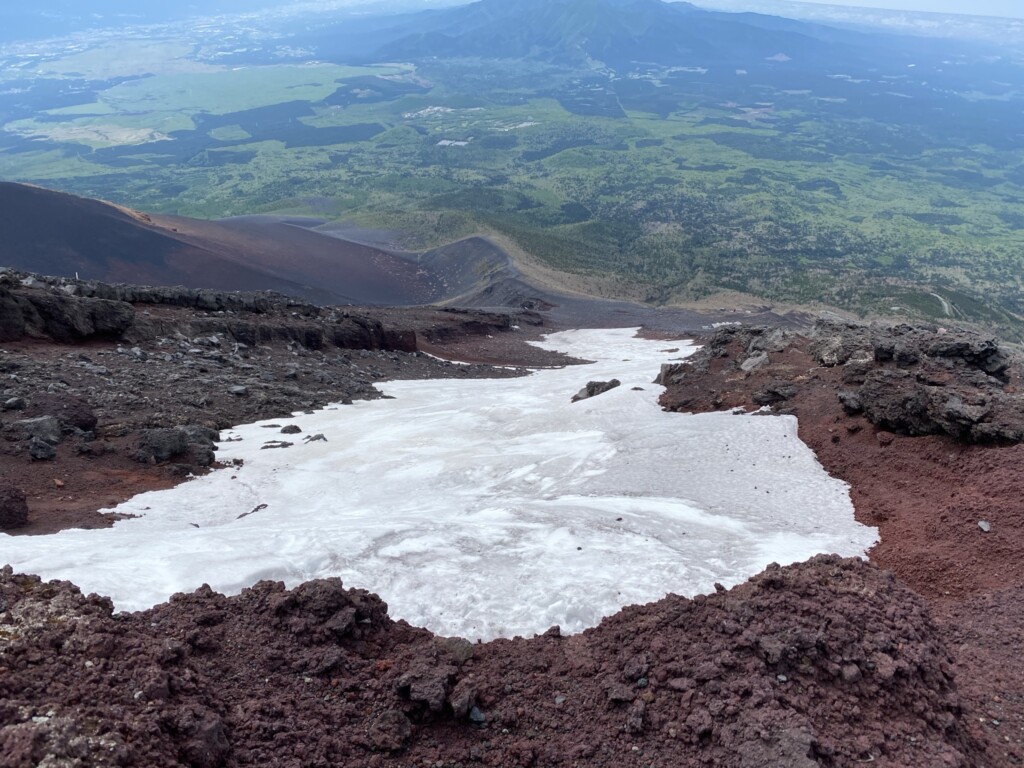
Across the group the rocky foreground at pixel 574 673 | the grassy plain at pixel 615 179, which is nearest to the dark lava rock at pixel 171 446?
the rocky foreground at pixel 574 673

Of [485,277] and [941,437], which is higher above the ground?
[941,437]

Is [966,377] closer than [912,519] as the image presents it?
No

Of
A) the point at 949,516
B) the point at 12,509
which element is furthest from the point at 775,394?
the point at 12,509

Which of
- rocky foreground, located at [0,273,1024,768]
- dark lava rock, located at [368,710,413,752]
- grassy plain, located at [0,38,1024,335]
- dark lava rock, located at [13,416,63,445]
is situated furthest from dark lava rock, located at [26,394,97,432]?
grassy plain, located at [0,38,1024,335]

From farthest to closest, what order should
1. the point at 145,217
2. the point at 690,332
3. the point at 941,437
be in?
the point at 145,217
the point at 690,332
the point at 941,437

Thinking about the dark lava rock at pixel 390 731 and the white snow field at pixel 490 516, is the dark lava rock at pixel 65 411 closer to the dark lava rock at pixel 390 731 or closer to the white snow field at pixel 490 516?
the white snow field at pixel 490 516

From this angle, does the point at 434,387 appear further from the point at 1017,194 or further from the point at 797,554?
the point at 1017,194

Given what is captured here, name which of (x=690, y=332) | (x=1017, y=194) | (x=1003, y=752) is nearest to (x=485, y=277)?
(x=690, y=332)

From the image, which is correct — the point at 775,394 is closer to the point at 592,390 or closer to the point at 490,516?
the point at 592,390
